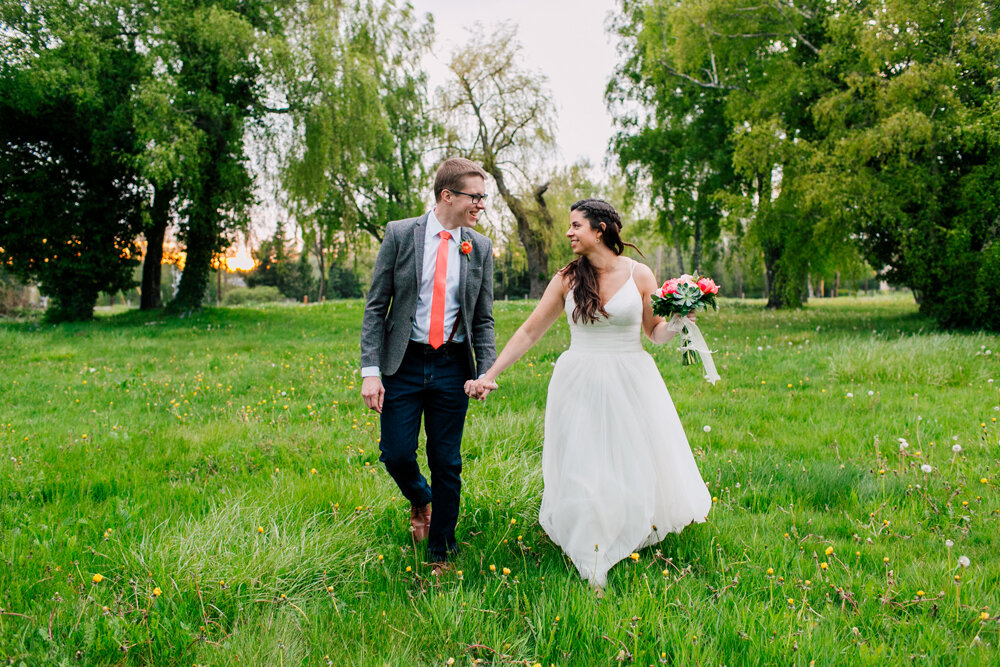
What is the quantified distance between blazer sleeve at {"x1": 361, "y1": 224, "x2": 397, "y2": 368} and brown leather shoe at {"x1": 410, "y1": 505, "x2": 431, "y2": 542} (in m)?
1.06

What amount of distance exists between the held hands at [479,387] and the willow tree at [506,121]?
1025 inches

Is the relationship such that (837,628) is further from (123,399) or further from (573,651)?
(123,399)

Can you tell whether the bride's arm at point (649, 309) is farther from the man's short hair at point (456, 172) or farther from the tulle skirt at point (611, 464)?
the man's short hair at point (456, 172)

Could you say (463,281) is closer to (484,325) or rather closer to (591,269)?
(484,325)

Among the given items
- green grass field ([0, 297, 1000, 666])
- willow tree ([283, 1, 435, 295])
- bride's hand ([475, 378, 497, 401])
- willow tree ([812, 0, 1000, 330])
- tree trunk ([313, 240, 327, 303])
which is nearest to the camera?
green grass field ([0, 297, 1000, 666])

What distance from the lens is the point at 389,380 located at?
12.5 ft

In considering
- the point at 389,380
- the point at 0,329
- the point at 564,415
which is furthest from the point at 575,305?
the point at 0,329

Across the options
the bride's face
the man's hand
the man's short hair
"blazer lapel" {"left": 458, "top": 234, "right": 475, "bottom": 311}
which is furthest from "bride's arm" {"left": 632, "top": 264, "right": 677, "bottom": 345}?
the man's hand

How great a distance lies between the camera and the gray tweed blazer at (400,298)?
12.3ft

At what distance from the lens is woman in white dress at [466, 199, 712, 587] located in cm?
358

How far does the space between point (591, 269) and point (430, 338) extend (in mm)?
1110

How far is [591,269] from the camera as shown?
3.90 metres

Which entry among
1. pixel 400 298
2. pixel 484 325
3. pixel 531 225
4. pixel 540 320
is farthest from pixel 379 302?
pixel 531 225

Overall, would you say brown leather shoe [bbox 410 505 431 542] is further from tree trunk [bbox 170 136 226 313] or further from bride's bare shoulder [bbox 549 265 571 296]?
tree trunk [bbox 170 136 226 313]
